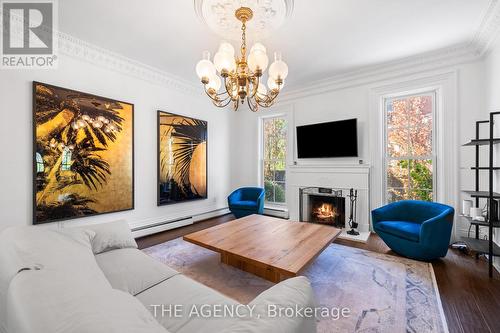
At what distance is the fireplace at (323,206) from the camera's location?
4.08m

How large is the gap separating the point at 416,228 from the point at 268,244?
199 cm

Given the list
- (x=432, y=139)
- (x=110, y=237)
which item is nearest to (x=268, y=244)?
(x=110, y=237)

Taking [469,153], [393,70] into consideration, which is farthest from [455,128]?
[393,70]

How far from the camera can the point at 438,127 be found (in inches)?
132

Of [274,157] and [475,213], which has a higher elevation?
[274,157]

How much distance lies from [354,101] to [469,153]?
5.98ft

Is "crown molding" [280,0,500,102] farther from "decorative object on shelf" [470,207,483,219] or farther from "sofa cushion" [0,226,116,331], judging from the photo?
"sofa cushion" [0,226,116,331]

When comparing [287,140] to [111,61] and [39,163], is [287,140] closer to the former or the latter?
[111,61]

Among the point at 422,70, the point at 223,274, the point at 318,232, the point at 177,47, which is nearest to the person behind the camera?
the point at 223,274

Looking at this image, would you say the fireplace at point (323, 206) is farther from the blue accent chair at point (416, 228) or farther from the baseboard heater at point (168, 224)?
the baseboard heater at point (168, 224)

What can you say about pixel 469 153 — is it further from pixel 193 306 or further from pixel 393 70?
pixel 193 306

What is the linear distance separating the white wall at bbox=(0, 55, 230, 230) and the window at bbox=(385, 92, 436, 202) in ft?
11.3

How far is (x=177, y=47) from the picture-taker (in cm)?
301

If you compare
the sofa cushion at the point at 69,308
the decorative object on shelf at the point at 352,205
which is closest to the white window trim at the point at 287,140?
the decorative object on shelf at the point at 352,205
